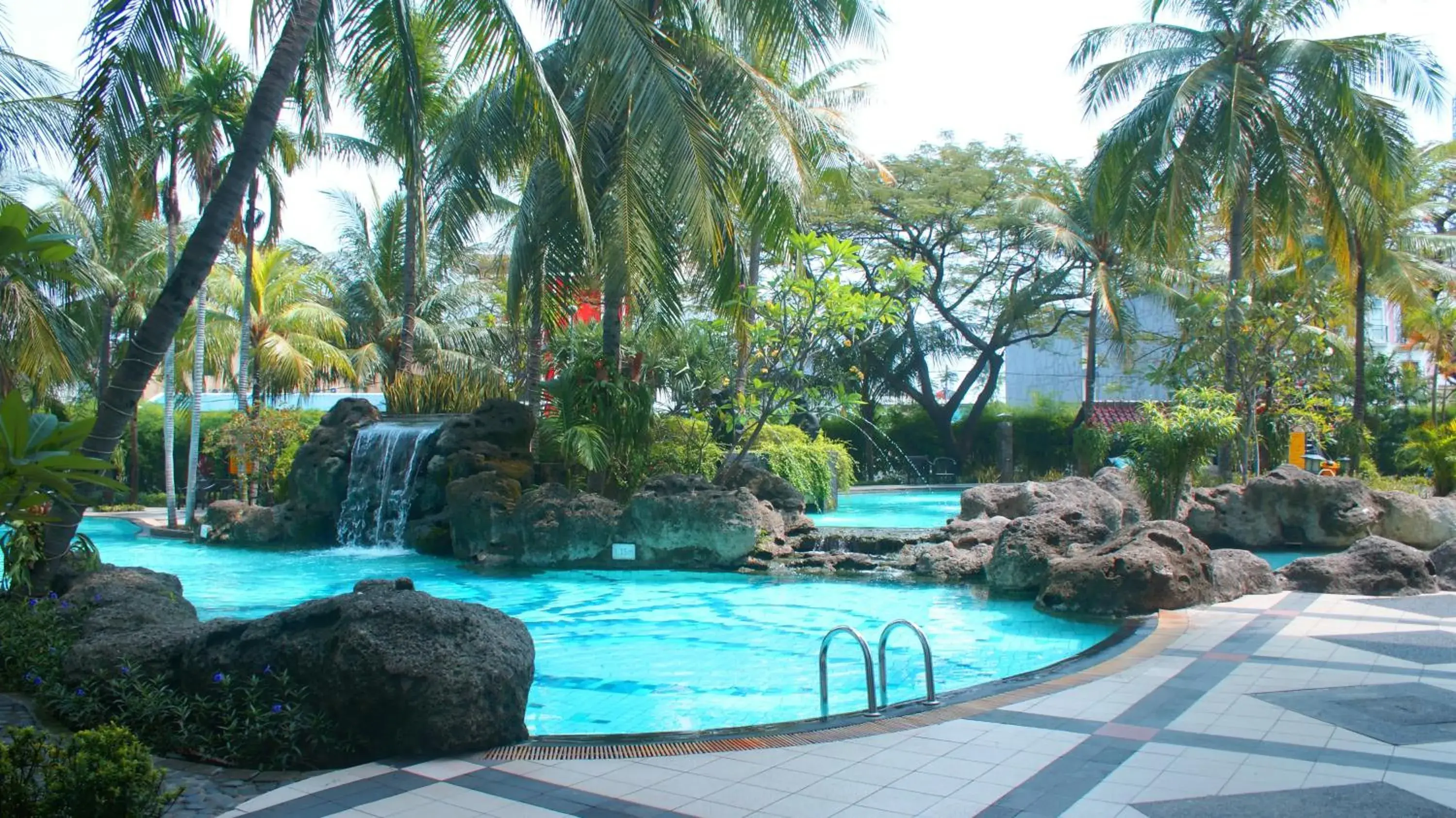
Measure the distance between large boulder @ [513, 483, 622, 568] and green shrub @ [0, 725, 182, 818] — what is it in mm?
10536

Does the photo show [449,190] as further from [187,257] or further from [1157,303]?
[1157,303]

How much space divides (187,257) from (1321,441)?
898 inches

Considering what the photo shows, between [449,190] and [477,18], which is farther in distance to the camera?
[449,190]

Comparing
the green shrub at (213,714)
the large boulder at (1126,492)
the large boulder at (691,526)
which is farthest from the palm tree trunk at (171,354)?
the large boulder at (1126,492)

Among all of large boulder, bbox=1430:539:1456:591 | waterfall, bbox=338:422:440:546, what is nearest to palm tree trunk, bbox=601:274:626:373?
waterfall, bbox=338:422:440:546

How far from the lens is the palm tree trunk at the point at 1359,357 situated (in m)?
21.2

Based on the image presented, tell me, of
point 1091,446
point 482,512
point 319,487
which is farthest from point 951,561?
point 1091,446

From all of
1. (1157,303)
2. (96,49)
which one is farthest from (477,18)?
(1157,303)

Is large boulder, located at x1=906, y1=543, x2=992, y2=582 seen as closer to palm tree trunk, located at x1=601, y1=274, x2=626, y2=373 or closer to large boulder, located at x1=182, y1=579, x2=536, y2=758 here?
palm tree trunk, located at x1=601, y1=274, x2=626, y2=373

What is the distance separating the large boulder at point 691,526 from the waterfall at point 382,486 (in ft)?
17.0

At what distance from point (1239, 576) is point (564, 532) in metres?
8.30

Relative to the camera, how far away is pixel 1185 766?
4738 mm

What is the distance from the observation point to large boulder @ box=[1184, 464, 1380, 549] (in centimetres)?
1423

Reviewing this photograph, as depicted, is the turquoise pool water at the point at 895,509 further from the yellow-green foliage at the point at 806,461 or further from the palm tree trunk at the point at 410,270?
the palm tree trunk at the point at 410,270
